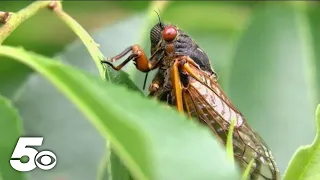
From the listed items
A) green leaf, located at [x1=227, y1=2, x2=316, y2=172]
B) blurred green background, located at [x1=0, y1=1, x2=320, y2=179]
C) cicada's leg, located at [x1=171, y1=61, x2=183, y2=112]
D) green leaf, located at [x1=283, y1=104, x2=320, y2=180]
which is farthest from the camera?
green leaf, located at [x1=227, y1=2, x2=316, y2=172]

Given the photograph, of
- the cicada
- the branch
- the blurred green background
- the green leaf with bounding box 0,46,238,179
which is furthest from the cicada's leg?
the green leaf with bounding box 0,46,238,179

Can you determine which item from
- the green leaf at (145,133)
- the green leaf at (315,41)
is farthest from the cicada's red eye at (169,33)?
the green leaf at (145,133)

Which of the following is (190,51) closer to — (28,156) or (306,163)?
(28,156)

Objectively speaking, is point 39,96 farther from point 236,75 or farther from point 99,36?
point 236,75

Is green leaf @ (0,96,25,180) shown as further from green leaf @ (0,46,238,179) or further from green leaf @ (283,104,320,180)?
green leaf @ (283,104,320,180)

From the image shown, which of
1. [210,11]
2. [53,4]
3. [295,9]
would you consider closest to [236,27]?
[210,11]
